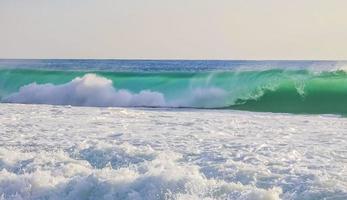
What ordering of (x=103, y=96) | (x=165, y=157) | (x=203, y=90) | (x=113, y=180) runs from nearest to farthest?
(x=113, y=180), (x=165, y=157), (x=103, y=96), (x=203, y=90)

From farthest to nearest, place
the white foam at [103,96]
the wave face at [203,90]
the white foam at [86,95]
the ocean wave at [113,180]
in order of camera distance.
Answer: the white foam at [86,95], the white foam at [103,96], the wave face at [203,90], the ocean wave at [113,180]

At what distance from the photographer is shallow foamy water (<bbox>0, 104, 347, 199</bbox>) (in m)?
4.64

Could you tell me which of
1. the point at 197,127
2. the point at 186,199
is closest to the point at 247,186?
the point at 186,199

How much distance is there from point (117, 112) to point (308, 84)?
983 centimetres

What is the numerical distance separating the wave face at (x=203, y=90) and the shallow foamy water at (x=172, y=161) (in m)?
7.96

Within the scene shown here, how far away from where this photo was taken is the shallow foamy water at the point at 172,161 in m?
4.64

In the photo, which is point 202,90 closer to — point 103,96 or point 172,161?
point 103,96

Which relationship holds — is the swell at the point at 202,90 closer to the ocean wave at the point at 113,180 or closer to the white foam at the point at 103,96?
the white foam at the point at 103,96

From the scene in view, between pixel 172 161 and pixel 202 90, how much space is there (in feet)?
45.4

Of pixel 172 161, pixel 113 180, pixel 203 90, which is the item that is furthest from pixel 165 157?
pixel 203 90

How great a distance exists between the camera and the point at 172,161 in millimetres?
5629

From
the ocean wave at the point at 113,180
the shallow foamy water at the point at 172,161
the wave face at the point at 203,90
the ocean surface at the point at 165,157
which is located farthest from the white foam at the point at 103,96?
the ocean wave at the point at 113,180

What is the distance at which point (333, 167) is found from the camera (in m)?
5.25

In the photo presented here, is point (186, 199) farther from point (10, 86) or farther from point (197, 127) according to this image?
point (10, 86)
